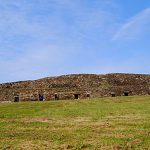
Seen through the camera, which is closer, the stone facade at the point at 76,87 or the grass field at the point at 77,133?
the grass field at the point at 77,133

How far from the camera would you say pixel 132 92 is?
54344mm

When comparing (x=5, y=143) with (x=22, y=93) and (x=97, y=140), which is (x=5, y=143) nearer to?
(x=97, y=140)

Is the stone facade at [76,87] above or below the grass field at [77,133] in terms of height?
above

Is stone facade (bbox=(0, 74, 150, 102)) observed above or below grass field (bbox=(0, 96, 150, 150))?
above

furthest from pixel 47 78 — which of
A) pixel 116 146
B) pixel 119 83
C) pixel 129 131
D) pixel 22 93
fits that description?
pixel 116 146

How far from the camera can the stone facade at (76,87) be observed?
51.9 meters

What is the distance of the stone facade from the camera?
2044 inches

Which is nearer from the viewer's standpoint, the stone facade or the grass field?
the grass field

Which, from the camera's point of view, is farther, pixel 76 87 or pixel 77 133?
pixel 76 87

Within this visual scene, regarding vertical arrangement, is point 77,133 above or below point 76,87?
below

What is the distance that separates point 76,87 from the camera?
54.1 metres

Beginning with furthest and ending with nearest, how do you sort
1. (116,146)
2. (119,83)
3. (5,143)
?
(119,83)
(5,143)
(116,146)

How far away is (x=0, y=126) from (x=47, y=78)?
110 ft

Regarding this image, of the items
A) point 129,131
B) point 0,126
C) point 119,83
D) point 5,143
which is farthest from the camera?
point 119,83
